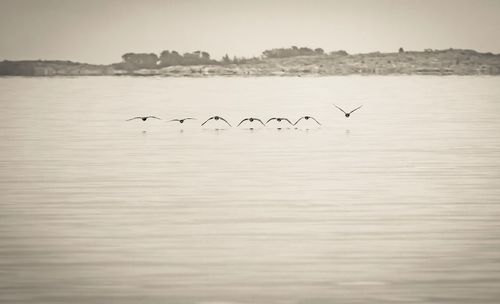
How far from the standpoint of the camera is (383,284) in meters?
8.72

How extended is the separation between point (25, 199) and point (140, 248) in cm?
497

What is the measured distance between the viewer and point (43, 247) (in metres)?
10.5

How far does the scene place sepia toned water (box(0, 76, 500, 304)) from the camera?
870cm

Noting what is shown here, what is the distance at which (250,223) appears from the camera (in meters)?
12.2

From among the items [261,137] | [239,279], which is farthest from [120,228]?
[261,137]

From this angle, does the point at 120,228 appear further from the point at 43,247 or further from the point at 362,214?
the point at 362,214

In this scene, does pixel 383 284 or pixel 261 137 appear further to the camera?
pixel 261 137

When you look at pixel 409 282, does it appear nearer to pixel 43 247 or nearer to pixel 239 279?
pixel 239 279

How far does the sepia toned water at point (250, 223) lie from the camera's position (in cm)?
870


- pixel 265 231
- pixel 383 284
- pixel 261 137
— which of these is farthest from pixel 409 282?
pixel 261 137

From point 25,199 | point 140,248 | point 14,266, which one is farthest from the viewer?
point 25,199

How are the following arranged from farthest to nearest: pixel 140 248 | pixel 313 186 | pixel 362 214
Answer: pixel 313 186 < pixel 362 214 < pixel 140 248

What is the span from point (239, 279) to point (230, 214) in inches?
162

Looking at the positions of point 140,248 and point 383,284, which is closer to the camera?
point 383,284
